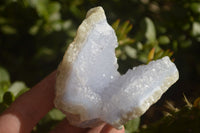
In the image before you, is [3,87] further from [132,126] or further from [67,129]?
[132,126]

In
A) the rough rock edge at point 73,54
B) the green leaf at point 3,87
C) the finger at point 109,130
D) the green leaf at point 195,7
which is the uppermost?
the rough rock edge at point 73,54

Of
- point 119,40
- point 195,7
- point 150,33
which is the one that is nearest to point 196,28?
point 195,7

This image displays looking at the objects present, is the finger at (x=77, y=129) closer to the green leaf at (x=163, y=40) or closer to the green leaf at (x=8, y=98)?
the green leaf at (x=8, y=98)

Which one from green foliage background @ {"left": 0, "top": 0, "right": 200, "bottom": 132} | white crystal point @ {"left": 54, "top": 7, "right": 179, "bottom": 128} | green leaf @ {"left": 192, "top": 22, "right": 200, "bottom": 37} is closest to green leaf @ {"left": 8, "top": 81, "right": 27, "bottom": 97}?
green foliage background @ {"left": 0, "top": 0, "right": 200, "bottom": 132}

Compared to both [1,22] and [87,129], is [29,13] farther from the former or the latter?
[87,129]

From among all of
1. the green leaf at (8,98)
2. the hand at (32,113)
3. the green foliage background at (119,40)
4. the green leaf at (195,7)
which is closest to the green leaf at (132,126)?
the green foliage background at (119,40)
